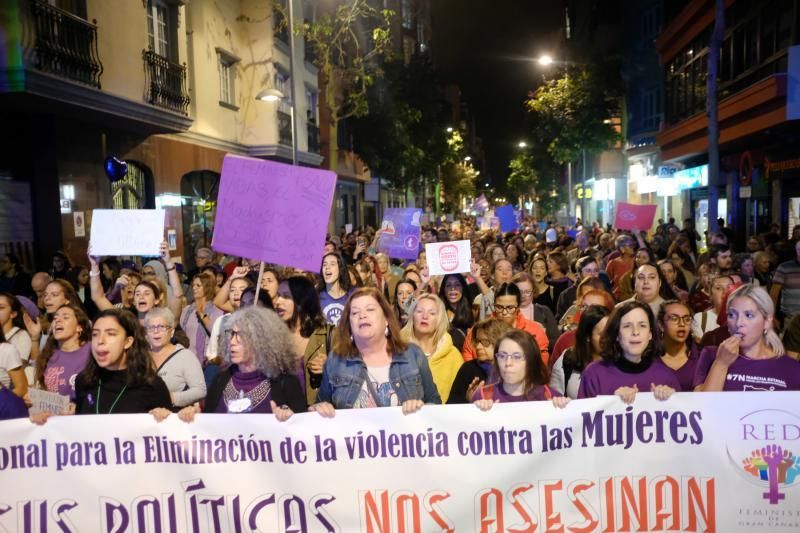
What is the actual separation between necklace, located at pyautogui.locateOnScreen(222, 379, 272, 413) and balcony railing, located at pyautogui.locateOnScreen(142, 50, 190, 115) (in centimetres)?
1246

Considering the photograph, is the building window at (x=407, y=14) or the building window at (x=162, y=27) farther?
the building window at (x=407, y=14)

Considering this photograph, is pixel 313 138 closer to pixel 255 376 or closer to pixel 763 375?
pixel 255 376

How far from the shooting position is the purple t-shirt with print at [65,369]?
16.6 ft

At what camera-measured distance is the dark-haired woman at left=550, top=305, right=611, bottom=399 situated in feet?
17.0

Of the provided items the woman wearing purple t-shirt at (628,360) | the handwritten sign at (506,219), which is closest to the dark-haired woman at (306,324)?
the woman wearing purple t-shirt at (628,360)

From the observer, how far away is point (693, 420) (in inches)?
161

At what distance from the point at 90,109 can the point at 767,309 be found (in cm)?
1137

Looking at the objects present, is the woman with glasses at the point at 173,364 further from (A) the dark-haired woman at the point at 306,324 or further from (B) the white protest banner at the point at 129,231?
(B) the white protest banner at the point at 129,231

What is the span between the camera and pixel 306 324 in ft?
19.7

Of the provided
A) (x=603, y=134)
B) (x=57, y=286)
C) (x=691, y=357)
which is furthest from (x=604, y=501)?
(x=603, y=134)

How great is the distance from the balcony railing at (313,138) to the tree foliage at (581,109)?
13.0 m

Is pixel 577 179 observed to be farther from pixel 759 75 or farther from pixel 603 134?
pixel 759 75

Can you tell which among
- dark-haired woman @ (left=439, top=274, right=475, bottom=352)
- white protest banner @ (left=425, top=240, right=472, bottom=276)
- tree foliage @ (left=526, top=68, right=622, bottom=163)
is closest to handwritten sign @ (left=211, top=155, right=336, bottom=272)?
dark-haired woman @ (left=439, top=274, right=475, bottom=352)

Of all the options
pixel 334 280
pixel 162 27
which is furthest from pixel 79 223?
pixel 334 280
